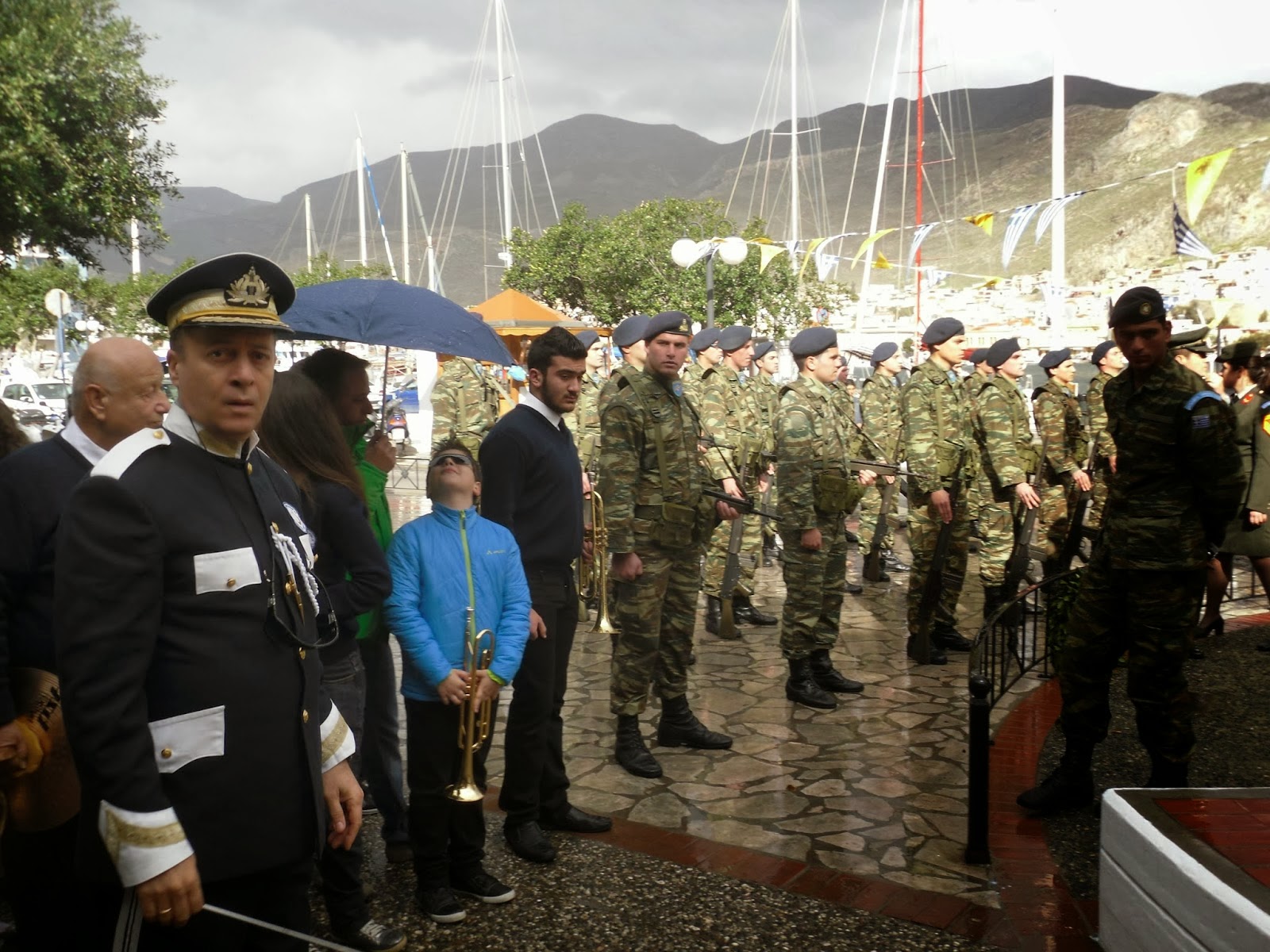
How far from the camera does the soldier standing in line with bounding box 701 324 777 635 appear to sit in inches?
359

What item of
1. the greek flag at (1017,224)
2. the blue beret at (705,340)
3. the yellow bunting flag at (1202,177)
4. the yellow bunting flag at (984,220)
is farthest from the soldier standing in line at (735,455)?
the yellow bunting flag at (984,220)

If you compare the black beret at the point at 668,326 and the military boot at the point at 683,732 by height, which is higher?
the black beret at the point at 668,326

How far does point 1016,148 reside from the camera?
142 meters

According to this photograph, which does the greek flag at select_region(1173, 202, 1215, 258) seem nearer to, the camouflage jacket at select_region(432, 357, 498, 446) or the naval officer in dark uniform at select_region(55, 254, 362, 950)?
the camouflage jacket at select_region(432, 357, 498, 446)

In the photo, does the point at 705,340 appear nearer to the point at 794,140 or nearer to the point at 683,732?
the point at 683,732

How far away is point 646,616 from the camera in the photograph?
5.51m

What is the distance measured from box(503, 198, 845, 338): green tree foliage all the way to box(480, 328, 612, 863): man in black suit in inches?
1128

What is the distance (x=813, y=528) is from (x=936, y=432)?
177cm

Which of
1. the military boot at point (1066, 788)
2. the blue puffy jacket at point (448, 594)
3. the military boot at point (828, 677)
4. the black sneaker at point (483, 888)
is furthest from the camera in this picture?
the military boot at point (828, 677)

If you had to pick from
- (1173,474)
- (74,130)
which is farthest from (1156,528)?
(74,130)

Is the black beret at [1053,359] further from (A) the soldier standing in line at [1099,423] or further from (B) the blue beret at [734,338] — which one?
(B) the blue beret at [734,338]

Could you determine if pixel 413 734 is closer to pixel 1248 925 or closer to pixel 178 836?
pixel 178 836

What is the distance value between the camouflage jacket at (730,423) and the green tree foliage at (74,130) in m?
10.6

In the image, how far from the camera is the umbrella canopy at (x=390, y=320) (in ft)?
14.6
